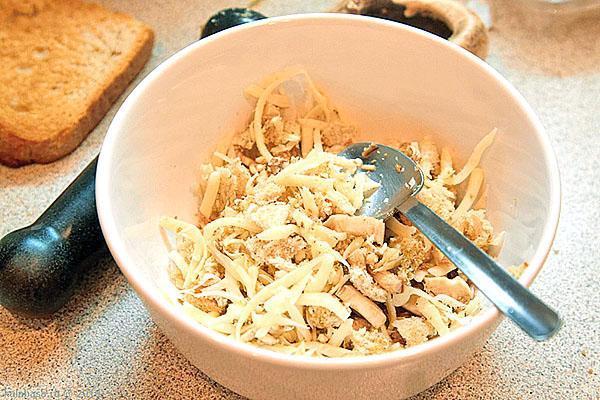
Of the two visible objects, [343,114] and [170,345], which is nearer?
[170,345]

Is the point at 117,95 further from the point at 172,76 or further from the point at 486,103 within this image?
the point at 486,103

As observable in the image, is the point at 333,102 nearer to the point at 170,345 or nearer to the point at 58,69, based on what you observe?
the point at 170,345

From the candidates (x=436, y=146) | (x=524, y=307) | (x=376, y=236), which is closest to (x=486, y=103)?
(x=436, y=146)

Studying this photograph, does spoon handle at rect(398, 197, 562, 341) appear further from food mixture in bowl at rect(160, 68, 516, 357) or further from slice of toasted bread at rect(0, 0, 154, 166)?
slice of toasted bread at rect(0, 0, 154, 166)

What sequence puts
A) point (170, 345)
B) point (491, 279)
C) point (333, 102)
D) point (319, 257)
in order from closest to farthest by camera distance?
point (491, 279) → point (319, 257) → point (170, 345) → point (333, 102)

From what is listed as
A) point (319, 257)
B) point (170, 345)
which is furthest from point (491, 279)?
point (170, 345)

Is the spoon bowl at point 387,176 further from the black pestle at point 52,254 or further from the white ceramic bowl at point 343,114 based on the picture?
the black pestle at point 52,254
